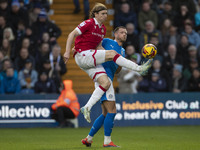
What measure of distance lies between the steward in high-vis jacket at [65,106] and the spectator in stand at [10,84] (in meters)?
1.39

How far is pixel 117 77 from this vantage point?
16.8 meters

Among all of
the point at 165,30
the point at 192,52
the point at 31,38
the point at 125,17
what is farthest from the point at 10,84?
the point at 192,52

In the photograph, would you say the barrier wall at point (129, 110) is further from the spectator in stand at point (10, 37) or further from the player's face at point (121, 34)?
the player's face at point (121, 34)

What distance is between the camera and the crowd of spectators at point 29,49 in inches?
618

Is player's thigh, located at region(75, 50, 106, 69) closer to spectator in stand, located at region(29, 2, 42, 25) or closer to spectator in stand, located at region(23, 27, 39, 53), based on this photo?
spectator in stand, located at region(23, 27, 39, 53)

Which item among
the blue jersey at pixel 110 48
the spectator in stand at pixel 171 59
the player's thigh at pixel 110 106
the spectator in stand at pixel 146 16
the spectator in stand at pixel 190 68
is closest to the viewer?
the player's thigh at pixel 110 106

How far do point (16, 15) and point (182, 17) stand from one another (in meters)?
6.01

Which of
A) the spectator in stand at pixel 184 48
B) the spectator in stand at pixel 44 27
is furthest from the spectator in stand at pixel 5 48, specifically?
the spectator in stand at pixel 184 48

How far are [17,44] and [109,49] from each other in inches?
325

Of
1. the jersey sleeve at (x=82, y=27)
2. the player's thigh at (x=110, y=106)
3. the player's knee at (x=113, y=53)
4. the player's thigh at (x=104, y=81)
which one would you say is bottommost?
the player's thigh at (x=110, y=106)

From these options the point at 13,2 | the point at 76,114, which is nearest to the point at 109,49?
the point at 76,114

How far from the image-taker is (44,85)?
51.6 ft

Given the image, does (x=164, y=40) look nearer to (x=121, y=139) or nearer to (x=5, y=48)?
(x=5, y=48)

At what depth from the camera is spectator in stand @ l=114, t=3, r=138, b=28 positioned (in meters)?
17.3
